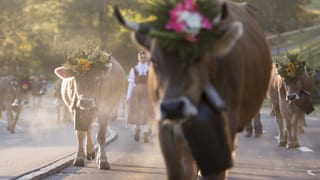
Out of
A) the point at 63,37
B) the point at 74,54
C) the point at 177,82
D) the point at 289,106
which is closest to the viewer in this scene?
the point at 177,82

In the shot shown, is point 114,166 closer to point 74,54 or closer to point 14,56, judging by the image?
point 74,54

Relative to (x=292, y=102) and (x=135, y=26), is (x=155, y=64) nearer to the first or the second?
(x=135, y=26)

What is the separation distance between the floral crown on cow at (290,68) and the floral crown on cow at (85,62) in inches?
196

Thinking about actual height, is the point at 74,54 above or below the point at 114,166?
above

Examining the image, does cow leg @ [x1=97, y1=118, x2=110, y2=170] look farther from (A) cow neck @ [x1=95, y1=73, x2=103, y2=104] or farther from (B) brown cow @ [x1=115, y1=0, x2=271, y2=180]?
(B) brown cow @ [x1=115, y1=0, x2=271, y2=180]

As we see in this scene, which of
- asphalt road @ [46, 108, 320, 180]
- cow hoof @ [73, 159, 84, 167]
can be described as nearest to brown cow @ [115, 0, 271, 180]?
asphalt road @ [46, 108, 320, 180]

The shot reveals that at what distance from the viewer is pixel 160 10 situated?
6.88m

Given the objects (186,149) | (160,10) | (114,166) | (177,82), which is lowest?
(114,166)

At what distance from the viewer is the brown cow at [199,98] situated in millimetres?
6504

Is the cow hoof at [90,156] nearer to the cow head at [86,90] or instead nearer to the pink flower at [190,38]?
the cow head at [86,90]

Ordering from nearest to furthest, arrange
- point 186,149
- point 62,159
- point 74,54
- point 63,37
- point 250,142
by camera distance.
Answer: point 186,149, point 74,54, point 62,159, point 250,142, point 63,37

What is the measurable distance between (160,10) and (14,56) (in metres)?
54.3

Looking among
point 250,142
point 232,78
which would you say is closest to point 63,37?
point 250,142

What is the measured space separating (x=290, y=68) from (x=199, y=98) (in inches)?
459
